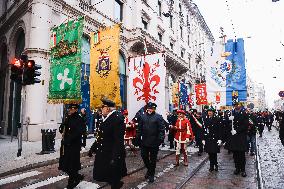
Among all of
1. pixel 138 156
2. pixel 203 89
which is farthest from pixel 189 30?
pixel 138 156

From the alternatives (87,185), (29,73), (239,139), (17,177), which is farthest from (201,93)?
(17,177)

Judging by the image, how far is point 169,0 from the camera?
27578 millimetres

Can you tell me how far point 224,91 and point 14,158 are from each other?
447 inches

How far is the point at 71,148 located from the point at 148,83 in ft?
13.6

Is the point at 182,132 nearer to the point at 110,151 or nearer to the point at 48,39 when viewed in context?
the point at 110,151

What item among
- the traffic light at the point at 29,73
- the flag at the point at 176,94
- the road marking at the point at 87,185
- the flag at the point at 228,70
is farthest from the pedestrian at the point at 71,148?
the flag at the point at 176,94

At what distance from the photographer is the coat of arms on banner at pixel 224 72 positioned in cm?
1402

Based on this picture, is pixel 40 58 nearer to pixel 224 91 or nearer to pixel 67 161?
pixel 67 161

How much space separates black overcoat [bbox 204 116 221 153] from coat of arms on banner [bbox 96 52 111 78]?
13.4ft

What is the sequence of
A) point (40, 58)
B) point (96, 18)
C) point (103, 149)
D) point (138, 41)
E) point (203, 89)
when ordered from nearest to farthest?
1. point (103, 149)
2. point (40, 58)
3. point (96, 18)
4. point (138, 41)
5. point (203, 89)

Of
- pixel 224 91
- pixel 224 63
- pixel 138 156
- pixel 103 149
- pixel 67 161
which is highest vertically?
pixel 224 63

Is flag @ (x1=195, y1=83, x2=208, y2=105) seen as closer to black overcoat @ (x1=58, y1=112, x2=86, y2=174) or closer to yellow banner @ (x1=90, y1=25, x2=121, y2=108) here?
yellow banner @ (x1=90, y1=25, x2=121, y2=108)

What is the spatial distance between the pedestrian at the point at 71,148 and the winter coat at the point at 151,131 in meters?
1.57

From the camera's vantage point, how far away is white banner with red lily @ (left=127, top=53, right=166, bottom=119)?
815cm
